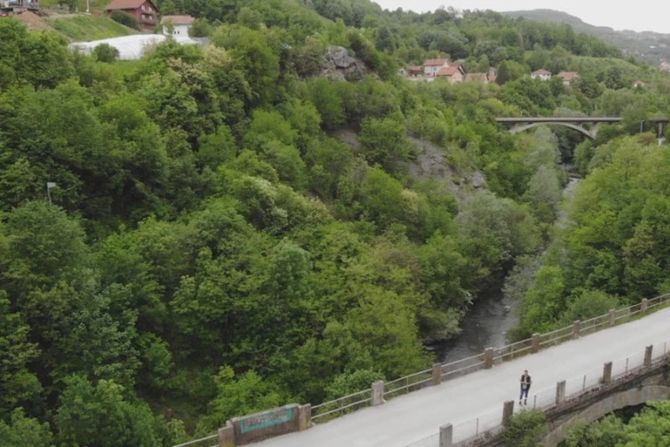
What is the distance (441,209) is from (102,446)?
36708 mm

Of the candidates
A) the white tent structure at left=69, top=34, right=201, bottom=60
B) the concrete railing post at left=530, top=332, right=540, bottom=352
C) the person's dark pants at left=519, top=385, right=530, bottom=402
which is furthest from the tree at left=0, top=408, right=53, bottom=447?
the white tent structure at left=69, top=34, right=201, bottom=60

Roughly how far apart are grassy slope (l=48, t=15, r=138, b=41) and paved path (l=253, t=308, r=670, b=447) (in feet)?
180

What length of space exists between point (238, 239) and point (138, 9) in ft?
184

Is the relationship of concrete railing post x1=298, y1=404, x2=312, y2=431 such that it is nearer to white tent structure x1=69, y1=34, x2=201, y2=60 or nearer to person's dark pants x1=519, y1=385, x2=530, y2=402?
person's dark pants x1=519, y1=385, x2=530, y2=402

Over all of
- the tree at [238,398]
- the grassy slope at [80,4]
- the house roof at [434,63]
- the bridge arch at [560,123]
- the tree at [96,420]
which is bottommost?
the tree at [238,398]

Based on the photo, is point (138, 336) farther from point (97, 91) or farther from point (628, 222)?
point (628, 222)

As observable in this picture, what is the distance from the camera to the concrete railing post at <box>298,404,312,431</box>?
20.4 m

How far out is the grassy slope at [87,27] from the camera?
64812 mm

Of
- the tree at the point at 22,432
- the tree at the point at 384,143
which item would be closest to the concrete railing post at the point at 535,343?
the tree at the point at 22,432

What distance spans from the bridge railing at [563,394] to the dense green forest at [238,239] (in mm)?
6246

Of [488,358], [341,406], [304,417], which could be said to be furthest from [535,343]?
[304,417]

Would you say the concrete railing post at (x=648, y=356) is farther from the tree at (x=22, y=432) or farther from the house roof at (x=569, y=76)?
the house roof at (x=569, y=76)

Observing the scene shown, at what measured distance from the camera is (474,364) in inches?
1024

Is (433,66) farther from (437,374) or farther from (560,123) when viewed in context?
(437,374)
